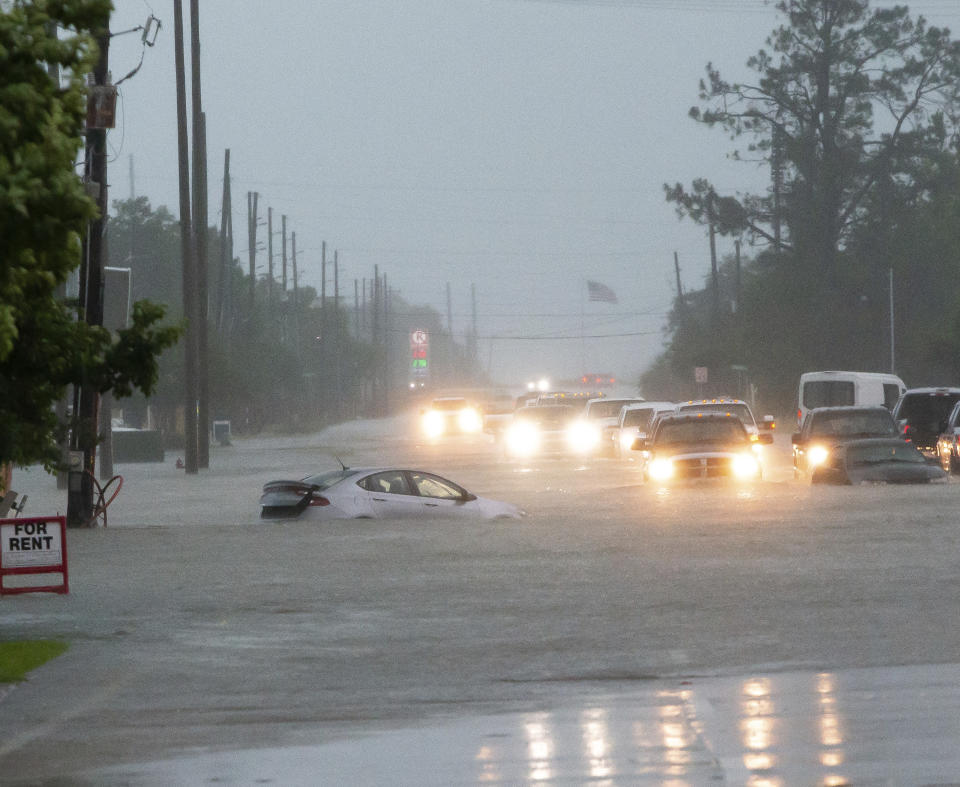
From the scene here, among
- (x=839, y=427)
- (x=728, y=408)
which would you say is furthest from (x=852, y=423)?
(x=728, y=408)

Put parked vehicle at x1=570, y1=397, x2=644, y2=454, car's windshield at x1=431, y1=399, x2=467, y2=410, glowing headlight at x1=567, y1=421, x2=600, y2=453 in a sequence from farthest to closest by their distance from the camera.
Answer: car's windshield at x1=431, y1=399, x2=467, y2=410, glowing headlight at x1=567, y1=421, x2=600, y2=453, parked vehicle at x1=570, y1=397, x2=644, y2=454

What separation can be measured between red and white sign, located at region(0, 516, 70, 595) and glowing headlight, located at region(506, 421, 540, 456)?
35619 mm

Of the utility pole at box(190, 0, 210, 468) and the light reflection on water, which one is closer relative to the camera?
the light reflection on water

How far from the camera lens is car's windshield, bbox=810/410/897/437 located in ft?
105

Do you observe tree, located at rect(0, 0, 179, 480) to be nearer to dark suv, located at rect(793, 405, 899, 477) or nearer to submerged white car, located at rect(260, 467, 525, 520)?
submerged white car, located at rect(260, 467, 525, 520)

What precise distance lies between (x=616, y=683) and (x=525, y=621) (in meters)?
2.90

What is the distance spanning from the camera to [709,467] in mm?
27109

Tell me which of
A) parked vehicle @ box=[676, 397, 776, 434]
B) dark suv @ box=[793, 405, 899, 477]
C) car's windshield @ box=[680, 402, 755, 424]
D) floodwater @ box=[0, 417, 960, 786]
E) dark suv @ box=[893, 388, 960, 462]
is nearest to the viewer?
floodwater @ box=[0, 417, 960, 786]

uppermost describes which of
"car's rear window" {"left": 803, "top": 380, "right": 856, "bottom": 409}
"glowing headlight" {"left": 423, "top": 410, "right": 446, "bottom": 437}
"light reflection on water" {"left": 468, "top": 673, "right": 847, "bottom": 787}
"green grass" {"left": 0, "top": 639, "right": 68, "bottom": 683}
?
"car's rear window" {"left": 803, "top": 380, "right": 856, "bottom": 409}

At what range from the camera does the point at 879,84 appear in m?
73.6

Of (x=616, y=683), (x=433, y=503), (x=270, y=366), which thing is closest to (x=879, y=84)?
(x=270, y=366)

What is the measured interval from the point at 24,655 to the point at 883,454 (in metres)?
20.6

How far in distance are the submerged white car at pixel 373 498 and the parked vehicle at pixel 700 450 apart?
4.48 metres

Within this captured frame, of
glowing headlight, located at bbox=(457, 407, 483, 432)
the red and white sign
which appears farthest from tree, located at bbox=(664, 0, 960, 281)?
the red and white sign
